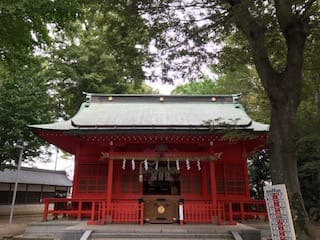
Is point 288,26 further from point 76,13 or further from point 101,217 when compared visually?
point 101,217

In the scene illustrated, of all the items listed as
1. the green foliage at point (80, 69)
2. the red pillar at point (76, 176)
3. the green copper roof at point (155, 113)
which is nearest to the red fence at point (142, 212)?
the red pillar at point (76, 176)

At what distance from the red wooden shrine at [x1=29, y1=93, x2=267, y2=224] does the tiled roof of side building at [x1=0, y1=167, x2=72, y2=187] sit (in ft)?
46.4

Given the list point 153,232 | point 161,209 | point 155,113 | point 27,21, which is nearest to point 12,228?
point 161,209

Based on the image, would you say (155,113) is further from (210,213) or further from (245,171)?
(210,213)

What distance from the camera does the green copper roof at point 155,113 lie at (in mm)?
10539

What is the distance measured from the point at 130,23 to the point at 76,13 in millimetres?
2020

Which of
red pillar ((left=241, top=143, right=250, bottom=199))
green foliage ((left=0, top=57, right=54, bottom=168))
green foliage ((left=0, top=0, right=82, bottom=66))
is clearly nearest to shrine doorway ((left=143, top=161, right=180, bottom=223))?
red pillar ((left=241, top=143, right=250, bottom=199))

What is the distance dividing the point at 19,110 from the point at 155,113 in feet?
26.3

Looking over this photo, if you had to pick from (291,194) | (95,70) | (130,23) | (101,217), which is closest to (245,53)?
(130,23)

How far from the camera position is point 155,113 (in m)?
13.2

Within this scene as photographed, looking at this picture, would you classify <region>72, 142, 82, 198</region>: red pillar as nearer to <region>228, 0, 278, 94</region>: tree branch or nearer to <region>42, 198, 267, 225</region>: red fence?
<region>42, 198, 267, 225</region>: red fence

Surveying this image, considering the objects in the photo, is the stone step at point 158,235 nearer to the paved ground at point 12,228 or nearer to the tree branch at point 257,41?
the paved ground at point 12,228

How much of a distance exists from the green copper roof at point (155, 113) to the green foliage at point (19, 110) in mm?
3483

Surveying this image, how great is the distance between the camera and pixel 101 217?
1030cm
